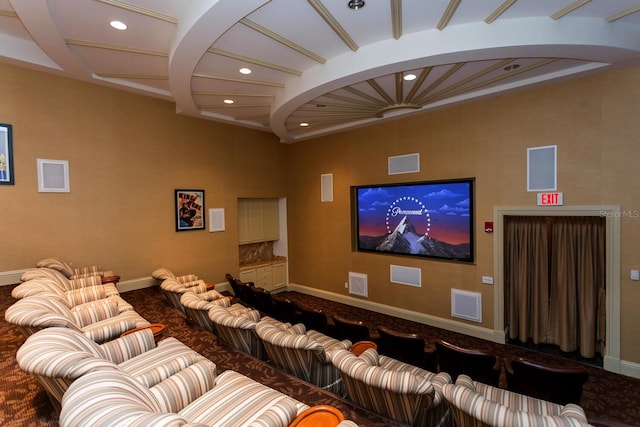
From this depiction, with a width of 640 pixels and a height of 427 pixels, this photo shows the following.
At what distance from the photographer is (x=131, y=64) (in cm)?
395

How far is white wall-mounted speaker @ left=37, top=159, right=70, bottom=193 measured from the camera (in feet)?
13.8

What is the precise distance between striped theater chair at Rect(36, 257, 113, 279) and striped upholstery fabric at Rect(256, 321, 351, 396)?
121 inches

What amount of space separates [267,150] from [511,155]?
5040 mm

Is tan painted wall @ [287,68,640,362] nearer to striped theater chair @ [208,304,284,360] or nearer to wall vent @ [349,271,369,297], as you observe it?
wall vent @ [349,271,369,297]

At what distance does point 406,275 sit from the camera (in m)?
5.71

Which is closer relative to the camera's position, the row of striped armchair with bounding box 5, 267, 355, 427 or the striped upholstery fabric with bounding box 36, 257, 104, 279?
the row of striped armchair with bounding box 5, 267, 355, 427

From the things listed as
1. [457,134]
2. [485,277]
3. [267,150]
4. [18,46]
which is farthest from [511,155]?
[18,46]

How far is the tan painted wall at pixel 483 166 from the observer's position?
3.70m

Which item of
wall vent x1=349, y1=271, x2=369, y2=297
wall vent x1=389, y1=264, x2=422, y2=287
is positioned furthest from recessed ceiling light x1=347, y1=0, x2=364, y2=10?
wall vent x1=349, y1=271, x2=369, y2=297

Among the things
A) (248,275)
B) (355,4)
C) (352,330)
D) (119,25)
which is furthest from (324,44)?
(248,275)

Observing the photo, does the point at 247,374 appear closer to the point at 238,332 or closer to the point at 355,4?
the point at 238,332

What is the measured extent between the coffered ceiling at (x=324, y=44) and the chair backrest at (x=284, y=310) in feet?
9.62

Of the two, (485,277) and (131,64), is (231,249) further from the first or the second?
(485,277)

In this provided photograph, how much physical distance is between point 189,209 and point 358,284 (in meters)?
3.78
